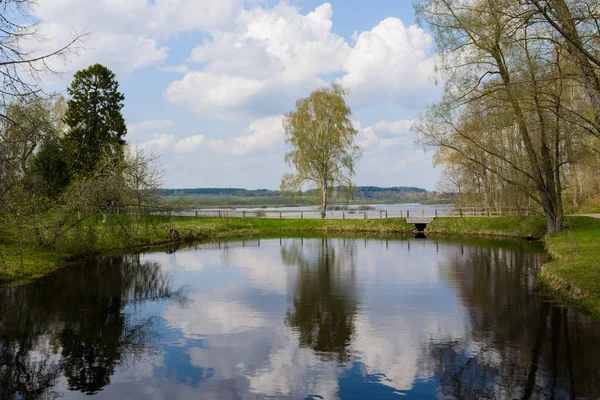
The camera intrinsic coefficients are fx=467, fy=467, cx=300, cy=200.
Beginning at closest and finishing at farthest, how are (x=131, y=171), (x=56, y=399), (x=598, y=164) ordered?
(x=56, y=399), (x=131, y=171), (x=598, y=164)

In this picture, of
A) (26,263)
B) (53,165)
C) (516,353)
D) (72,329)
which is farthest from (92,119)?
(516,353)

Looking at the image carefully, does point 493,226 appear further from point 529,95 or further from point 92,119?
point 92,119

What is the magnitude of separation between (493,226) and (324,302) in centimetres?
2742

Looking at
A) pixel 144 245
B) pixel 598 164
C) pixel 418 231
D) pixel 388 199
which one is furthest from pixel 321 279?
pixel 388 199

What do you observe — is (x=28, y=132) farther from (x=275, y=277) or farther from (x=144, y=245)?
(x=144, y=245)

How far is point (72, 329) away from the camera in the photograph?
1220 centimetres

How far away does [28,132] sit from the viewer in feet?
29.7

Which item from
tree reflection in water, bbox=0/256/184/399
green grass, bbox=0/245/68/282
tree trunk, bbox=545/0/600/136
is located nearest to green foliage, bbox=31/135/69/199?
green grass, bbox=0/245/68/282

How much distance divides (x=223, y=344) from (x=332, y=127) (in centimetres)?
3829

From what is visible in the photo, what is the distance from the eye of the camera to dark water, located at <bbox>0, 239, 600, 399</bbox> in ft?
27.5

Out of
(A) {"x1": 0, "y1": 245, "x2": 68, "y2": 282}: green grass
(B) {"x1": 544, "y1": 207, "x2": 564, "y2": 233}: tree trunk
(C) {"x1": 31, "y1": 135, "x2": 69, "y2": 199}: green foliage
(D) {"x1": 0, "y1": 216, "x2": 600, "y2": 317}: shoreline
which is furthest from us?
(C) {"x1": 31, "y1": 135, "x2": 69, "y2": 199}: green foliage

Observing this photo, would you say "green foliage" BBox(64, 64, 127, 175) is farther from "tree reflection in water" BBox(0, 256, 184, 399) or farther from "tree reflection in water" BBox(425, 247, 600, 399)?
"tree reflection in water" BBox(425, 247, 600, 399)

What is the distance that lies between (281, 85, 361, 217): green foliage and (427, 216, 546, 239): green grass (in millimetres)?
10501

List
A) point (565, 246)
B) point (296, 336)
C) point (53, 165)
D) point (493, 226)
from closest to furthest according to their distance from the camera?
point (296, 336) → point (565, 246) → point (493, 226) → point (53, 165)
